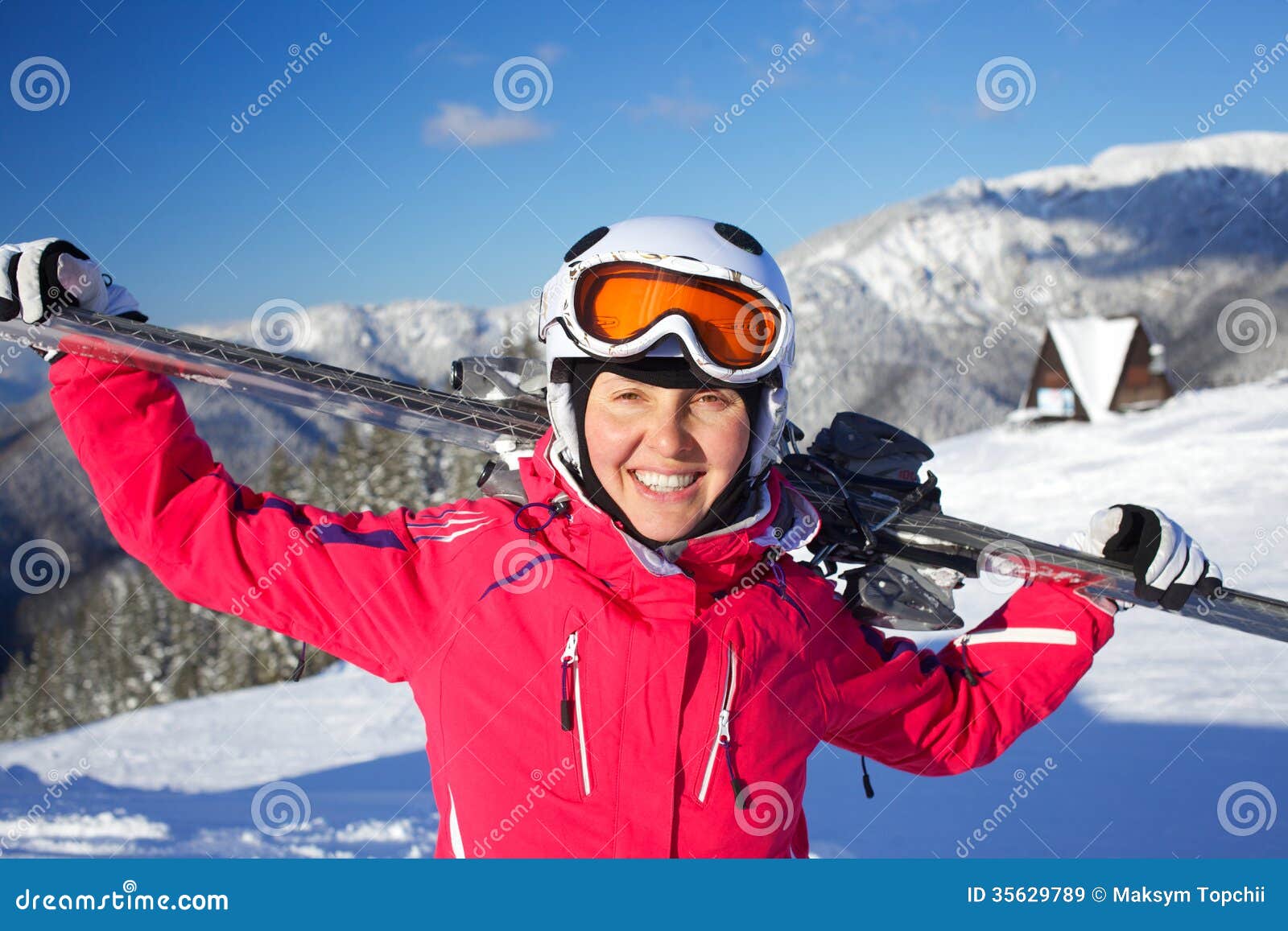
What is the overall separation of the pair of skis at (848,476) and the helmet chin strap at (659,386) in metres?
0.40

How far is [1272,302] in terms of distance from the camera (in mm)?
56750

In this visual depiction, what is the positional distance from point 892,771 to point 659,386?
14.5 ft

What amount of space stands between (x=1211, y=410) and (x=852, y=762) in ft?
62.5

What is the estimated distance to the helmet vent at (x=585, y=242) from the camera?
2.53 m

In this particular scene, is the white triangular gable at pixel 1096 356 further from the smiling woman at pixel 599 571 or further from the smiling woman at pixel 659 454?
the smiling woman at pixel 659 454

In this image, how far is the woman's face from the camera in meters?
2.21

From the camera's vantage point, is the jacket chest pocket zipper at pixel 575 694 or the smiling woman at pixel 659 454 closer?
the jacket chest pocket zipper at pixel 575 694

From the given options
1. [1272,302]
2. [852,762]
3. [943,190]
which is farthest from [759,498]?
[943,190]

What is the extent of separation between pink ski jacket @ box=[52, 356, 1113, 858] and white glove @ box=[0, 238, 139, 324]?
236mm

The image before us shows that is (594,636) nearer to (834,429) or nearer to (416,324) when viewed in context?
(834,429)

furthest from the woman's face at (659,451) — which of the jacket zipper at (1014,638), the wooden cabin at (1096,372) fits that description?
the wooden cabin at (1096,372)

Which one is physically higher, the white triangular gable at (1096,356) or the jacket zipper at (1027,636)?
the white triangular gable at (1096,356)

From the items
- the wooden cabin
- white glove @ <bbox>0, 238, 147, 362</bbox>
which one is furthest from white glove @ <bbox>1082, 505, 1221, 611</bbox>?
the wooden cabin

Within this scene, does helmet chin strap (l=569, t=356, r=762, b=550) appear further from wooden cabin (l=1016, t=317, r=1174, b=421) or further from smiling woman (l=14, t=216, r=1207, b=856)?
wooden cabin (l=1016, t=317, r=1174, b=421)
